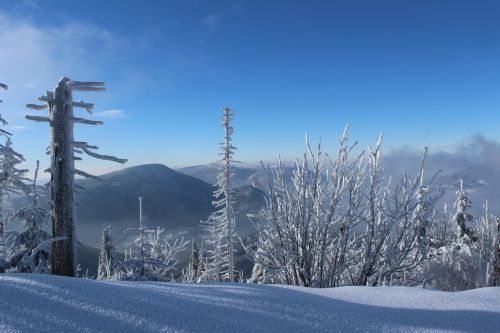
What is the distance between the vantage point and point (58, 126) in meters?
6.56

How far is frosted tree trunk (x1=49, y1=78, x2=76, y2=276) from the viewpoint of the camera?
654 centimetres

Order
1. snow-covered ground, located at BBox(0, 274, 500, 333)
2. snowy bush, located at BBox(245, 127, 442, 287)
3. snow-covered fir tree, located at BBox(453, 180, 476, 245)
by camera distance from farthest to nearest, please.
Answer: snow-covered fir tree, located at BBox(453, 180, 476, 245) → snowy bush, located at BBox(245, 127, 442, 287) → snow-covered ground, located at BBox(0, 274, 500, 333)

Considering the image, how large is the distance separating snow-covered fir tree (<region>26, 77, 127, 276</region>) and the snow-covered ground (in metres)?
4.25

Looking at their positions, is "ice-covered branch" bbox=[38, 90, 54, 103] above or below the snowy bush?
above

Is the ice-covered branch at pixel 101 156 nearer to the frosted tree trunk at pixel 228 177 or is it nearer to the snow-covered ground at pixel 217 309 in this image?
the snow-covered ground at pixel 217 309

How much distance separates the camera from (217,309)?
2357 mm

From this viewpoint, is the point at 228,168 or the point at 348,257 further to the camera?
the point at 228,168

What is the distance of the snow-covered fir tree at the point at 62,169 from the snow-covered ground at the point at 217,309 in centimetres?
425

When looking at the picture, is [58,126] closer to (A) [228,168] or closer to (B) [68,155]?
(B) [68,155]

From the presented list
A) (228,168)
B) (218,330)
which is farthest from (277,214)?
(228,168)

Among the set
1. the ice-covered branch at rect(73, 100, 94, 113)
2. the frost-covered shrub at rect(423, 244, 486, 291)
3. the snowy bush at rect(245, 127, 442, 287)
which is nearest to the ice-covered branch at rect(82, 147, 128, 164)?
the ice-covered branch at rect(73, 100, 94, 113)

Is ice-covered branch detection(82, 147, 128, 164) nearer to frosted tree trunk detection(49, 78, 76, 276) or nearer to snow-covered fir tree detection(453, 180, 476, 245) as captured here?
frosted tree trunk detection(49, 78, 76, 276)

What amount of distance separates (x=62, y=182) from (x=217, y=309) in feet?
18.4

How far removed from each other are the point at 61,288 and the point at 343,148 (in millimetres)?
3991
